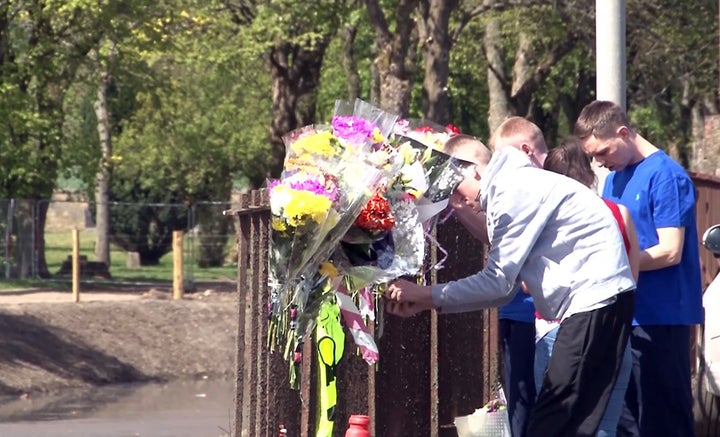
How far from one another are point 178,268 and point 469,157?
1986 centimetres

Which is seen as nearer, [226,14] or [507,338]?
[507,338]

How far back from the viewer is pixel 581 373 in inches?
207

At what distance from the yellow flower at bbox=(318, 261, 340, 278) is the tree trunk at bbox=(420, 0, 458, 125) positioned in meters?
17.1

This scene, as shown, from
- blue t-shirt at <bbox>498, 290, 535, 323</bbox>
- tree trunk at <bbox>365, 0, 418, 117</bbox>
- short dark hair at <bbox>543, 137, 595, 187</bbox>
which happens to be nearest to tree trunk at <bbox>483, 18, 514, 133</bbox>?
tree trunk at <bbox>365, 0, 418, 117</bbox>

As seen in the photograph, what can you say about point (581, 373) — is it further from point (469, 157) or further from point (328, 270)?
point (469, 157)

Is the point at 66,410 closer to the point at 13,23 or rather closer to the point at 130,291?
the point at 130,291

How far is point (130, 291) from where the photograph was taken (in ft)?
90.1

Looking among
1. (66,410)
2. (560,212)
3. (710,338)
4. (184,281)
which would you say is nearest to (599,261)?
(560,212)

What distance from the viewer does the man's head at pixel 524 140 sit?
5.83 metres

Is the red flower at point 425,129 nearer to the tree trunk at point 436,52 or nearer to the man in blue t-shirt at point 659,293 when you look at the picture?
the man in blue t-shirt at point 659,293

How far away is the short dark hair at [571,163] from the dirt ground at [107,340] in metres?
13.5

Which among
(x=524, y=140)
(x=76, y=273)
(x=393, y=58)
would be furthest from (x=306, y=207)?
(x=76, y=273)

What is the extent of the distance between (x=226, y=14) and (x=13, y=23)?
494 cm

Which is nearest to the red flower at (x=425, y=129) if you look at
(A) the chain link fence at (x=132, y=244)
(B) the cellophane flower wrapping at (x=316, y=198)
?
(B) the cellophane flower wrapping at (x=316, y=198)
